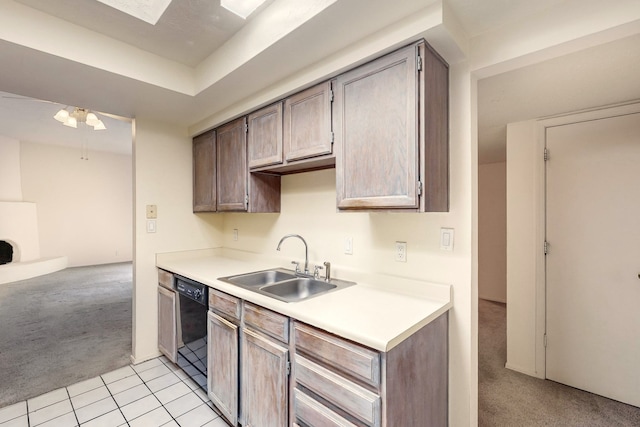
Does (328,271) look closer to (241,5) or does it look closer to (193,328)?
(193,328)

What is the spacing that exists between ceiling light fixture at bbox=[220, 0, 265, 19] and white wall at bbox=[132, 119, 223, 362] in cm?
158

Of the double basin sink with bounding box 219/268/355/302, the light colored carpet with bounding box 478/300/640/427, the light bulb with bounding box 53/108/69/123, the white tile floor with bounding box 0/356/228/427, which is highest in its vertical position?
the light bulb with bounding box 53/108/69/123

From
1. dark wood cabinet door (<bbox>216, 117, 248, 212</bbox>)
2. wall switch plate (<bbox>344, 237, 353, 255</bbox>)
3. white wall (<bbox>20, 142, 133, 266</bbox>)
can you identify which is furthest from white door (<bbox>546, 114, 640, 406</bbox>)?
white wall (<bbox>20, 142, 133, 266</bbox>)

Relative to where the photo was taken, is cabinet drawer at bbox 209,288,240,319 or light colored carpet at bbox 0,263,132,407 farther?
light colored carpet at bbox 0,263,132,407

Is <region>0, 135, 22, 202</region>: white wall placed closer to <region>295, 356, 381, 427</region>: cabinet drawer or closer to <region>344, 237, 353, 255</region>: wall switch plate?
<region>344, 237, 353, 255</region>: wall switch plate

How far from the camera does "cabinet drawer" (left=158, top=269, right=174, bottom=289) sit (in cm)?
242

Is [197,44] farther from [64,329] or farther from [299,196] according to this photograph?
[64,329]

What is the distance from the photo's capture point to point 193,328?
2.14 metres

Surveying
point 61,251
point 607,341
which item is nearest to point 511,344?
point 607,341

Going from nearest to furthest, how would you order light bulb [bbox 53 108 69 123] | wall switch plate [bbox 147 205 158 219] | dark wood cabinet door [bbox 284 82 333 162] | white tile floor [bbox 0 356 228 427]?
dark wood cabinet door [bbox 284 82 333 162], white tile floor [bbox 0 356 228 427], wall switch plate [bbox 147 205 158 219], light bulb [bbox 53 108 69 123]

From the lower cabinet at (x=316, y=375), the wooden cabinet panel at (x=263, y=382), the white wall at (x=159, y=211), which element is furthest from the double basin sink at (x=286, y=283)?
the white wall at (x=159, y=211)

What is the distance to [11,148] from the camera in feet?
19.2

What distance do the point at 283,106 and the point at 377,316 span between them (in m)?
1.43

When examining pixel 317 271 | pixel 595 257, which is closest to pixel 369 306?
pixel 317 271
